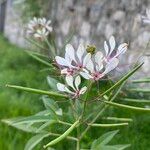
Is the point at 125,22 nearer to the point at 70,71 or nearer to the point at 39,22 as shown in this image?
the point at 39,22

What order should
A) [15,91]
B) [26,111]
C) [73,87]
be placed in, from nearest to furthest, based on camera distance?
[73,87] → [26,111] → [15,91]

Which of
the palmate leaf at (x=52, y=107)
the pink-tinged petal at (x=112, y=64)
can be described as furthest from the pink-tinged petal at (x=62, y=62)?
the palmate leaf at (x=52, y=107)

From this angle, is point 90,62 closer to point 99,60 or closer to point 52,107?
point 99,60

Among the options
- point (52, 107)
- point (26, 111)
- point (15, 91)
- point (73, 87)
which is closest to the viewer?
point (73, 87)

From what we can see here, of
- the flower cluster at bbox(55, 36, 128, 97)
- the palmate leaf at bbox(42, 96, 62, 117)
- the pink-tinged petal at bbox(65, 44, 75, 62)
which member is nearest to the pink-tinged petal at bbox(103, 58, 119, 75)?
the flower cluster at bbox(55, 36, 128, 97)

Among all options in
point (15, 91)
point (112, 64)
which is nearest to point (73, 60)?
point (112, 64)

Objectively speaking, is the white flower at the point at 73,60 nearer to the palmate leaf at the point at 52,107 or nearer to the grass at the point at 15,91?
the palmate leaf at the point at 52,107
